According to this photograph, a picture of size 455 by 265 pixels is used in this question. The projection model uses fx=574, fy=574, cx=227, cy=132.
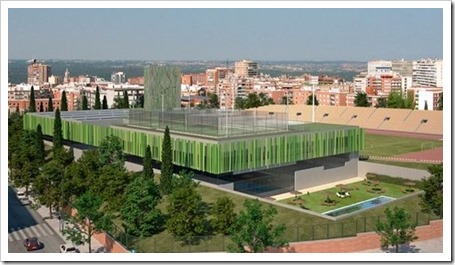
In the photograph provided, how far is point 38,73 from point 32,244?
9623 cm

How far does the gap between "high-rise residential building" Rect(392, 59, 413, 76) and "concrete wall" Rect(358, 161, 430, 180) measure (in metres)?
112

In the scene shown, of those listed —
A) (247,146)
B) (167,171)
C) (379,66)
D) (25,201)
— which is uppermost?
(379,66)

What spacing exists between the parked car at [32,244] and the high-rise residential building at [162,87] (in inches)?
493

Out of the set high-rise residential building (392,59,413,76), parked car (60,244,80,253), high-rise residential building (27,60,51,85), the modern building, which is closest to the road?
parked car (60,244,80,253)

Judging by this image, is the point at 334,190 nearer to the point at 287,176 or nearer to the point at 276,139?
the point at 287,176

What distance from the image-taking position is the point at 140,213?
17438 millimetres

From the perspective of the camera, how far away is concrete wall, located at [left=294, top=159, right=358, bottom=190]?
24.8 meters

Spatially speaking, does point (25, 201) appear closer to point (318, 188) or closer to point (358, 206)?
point (318, 188)

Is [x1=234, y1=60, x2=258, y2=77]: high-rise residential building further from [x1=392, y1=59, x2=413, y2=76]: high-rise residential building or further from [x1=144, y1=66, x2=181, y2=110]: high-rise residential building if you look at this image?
[x1=144, y1=66, x2=181, y2=110]: high-rise residential building

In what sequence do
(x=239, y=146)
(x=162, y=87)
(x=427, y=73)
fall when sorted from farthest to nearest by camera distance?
(x=427, y=73) < (x=162, y=87) < (x=239, y=146)

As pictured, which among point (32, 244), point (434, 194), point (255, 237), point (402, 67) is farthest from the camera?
point (402, 67)

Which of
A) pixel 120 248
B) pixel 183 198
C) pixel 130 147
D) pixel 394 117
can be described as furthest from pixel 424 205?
pixel 394 117

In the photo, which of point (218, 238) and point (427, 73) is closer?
point (218, 238)

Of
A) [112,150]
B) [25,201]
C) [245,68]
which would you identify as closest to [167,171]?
[112,150]
